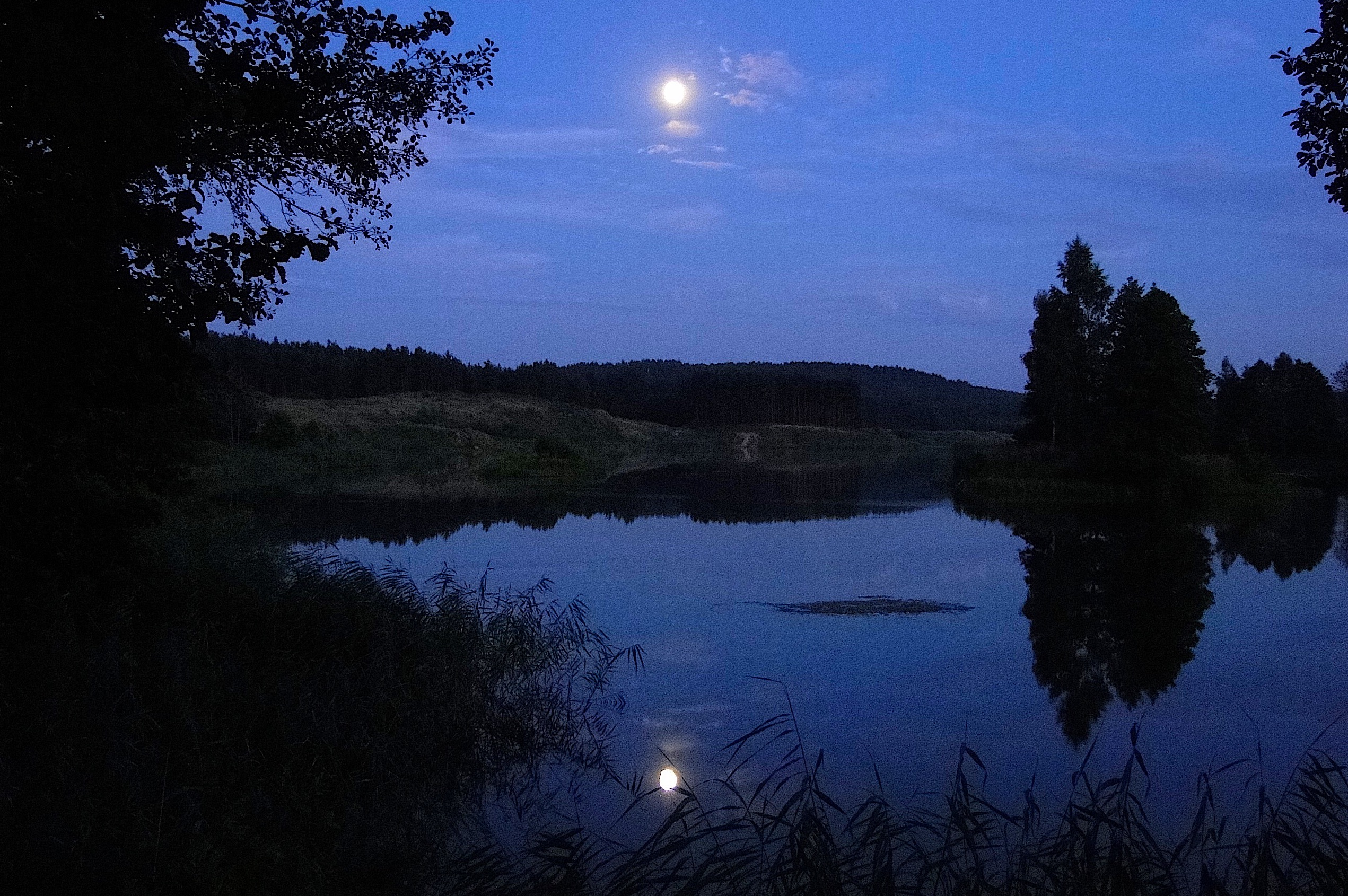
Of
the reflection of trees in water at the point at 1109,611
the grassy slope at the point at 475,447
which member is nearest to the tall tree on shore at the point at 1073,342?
the reflection of trees in water at the point at 1109,611

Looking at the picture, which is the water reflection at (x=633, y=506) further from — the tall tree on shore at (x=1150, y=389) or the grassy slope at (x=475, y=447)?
the tall tree on shore at (x=1150, y=389)

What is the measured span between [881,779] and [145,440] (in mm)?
7367

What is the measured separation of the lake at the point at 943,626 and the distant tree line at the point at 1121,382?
6191mm

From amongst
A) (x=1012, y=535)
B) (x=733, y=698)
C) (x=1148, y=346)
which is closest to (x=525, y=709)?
(x=733, y=698)

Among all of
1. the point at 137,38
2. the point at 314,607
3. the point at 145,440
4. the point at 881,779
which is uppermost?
the point at 137,38

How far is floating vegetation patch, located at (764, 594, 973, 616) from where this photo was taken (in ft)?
52.2

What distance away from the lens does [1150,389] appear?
37844 millimetres

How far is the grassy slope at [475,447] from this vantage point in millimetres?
43344

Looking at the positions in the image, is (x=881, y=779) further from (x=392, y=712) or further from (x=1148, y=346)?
(x=1148, y=346)

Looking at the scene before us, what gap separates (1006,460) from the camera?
44.8m

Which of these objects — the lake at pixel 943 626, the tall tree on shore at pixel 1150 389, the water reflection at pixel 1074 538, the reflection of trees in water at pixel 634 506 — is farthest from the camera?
the tall tree on shore at pixel 1150 389

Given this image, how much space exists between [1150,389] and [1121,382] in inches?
37.8

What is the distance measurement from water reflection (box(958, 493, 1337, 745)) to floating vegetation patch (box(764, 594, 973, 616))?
1.26 metres

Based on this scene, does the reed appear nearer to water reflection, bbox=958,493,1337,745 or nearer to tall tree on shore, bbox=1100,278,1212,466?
water reflection, bbox=958,493,1337,745
